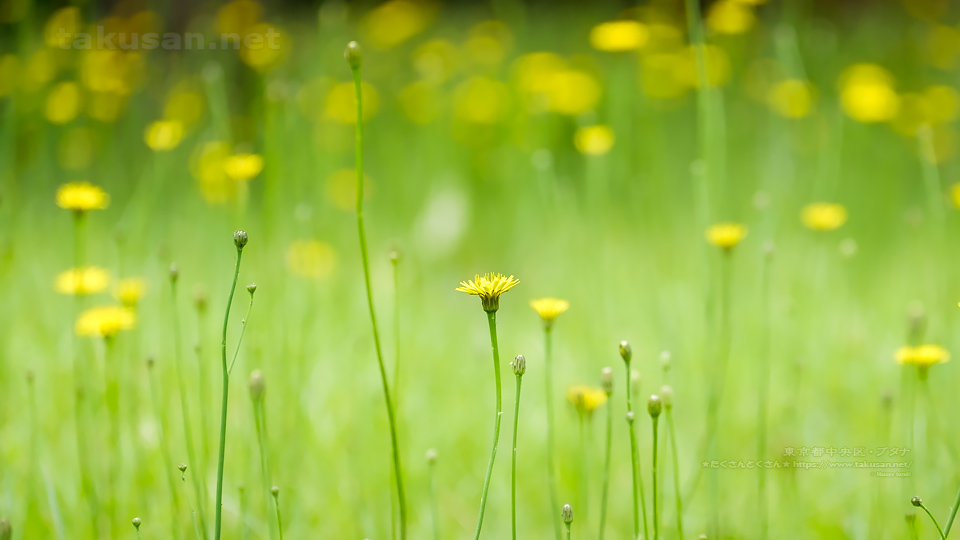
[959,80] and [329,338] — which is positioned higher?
[959,80]

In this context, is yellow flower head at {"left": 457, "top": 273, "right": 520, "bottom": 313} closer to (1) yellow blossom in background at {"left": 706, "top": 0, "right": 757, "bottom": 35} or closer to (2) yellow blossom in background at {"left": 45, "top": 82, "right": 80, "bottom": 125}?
(1) yellow blossom in background at {"left": 706, "top": 0, "right": 757, "bottom": 35}

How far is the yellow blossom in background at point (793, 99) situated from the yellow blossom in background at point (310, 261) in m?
1.43

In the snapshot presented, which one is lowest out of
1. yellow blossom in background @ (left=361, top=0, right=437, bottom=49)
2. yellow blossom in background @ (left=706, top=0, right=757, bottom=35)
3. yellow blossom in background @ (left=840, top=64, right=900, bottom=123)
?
yellow blossom in background @ (left=840, top=64, right=900, bottom=123)

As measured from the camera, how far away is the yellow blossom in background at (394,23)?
9.96 ft

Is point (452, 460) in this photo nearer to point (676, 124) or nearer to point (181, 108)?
point (181, 108)

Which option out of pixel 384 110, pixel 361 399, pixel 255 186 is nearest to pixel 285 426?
pixel 361 399

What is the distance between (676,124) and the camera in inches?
119

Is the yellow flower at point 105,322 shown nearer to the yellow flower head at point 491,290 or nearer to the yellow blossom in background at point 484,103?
the yellow flower head at point 491,290

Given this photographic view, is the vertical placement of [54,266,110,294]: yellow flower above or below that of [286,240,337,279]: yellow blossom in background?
below

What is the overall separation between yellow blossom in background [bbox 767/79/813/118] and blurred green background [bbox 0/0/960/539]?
0.05ft

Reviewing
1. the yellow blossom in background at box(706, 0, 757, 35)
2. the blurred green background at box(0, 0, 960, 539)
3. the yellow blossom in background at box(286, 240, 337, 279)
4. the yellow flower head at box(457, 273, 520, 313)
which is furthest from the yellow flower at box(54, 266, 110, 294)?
the yellow blossom in background at box(706, 0, 757, 35)

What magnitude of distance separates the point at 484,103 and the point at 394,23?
637 mm

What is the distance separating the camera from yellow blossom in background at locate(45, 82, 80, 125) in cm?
224

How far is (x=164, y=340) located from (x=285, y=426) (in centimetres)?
58
